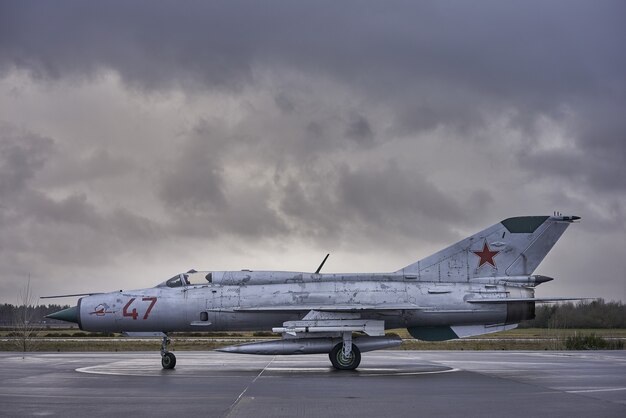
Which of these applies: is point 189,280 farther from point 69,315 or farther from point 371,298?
point 371,298

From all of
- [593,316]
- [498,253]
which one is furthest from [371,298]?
[593,316]

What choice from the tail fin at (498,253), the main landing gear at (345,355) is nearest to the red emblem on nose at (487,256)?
the tail fin at (498,253)

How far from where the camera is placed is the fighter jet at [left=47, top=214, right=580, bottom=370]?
20938mm

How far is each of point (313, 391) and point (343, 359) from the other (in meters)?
5.77

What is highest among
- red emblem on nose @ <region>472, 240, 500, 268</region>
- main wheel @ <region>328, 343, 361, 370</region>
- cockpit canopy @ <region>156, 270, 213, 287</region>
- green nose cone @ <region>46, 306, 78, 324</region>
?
red emblem on nose @ <region>472, 240, 500, 268</region>

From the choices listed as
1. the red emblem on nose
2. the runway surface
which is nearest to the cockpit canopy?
the runway surface

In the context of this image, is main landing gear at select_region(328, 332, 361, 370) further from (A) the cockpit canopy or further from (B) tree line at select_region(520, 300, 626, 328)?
(B) tree line at select_region(520, 300, 626, 328)

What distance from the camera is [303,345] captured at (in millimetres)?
19906

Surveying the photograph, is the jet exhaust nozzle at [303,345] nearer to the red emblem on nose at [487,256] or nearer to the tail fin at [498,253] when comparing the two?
the tail fin at [498,253]

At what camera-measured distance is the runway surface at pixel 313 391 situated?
1124 cm

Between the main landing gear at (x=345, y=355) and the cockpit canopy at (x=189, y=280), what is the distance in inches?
180

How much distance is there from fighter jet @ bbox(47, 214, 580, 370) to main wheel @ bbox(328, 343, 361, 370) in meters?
0.25

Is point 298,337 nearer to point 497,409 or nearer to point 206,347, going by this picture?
point 497,409

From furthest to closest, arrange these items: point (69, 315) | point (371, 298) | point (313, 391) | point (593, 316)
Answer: point (593, 316) → point (69, 315) → point (371, 298) → point (313, 391)
